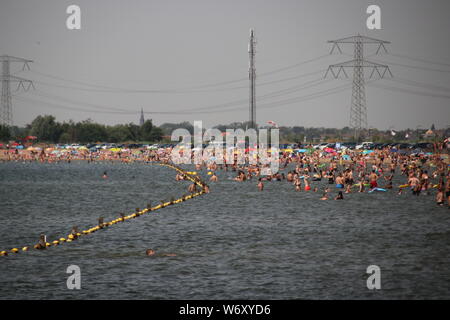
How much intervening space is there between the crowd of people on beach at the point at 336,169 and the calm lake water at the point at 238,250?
923cm

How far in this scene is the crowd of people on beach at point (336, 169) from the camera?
75.2 m

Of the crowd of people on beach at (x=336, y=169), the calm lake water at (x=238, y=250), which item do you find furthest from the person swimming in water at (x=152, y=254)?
the crowd of people on beach at (x=336, y=169)

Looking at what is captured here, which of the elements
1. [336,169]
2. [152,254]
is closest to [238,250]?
[152,254]

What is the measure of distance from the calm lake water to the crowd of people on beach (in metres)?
9.23

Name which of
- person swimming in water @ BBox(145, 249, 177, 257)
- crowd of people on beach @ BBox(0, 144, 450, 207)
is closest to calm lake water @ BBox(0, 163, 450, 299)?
person swimming in water @ BBox(145, 249, 177, 257)

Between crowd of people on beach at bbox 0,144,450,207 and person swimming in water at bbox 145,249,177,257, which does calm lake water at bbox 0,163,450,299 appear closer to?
person swimming in water at bbox 145,249,177,257

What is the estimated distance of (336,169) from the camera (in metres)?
100

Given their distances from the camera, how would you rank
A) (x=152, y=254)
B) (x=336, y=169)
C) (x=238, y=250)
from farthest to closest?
(x=336, y=169) → (x=238, y=250) → (x=152, y=254)

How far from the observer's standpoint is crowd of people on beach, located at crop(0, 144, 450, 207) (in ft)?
247

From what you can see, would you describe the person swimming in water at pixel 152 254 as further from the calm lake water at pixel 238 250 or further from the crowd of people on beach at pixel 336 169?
the crowd of people on beach at pixel 336 169

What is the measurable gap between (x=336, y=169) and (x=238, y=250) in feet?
217

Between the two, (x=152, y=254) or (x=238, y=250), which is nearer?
(x=152, y=254)

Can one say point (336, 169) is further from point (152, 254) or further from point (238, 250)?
point (152, 254)
